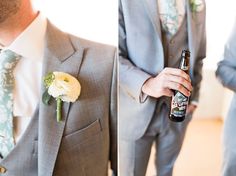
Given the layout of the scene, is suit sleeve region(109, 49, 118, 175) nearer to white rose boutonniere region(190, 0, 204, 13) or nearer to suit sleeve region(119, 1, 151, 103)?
suit sleeve region(119, 1, 151, 103)

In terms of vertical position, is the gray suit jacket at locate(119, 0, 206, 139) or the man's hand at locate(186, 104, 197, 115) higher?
the gray suit jacket at locate(119, 0, 206, 139)

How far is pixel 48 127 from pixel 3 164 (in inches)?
Result: 7.0

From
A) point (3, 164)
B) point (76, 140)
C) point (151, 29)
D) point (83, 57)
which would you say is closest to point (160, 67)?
point (151, 29)

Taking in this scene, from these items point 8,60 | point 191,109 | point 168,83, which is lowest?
point 191,109

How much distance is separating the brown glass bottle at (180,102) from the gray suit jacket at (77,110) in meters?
0.18

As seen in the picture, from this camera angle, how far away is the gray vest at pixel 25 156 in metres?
0.83

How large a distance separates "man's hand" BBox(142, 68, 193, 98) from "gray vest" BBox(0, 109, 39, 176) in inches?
13.4

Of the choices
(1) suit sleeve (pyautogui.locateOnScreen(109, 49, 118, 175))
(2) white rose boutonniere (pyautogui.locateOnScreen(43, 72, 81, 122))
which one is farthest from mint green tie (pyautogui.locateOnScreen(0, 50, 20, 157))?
(1) suit sleeve (pyautogui.locateOnScreen(109, 49, 118, 175))

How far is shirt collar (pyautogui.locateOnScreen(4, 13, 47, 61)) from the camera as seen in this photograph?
2.66ft

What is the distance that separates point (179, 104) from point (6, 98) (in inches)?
19.6

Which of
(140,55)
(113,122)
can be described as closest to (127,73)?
(140,55)

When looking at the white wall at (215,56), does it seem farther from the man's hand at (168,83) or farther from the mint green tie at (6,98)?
the mint green tie at (6,98)

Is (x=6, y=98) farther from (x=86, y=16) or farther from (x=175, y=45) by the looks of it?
(x=175, y=45)

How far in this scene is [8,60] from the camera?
0.81 metres
